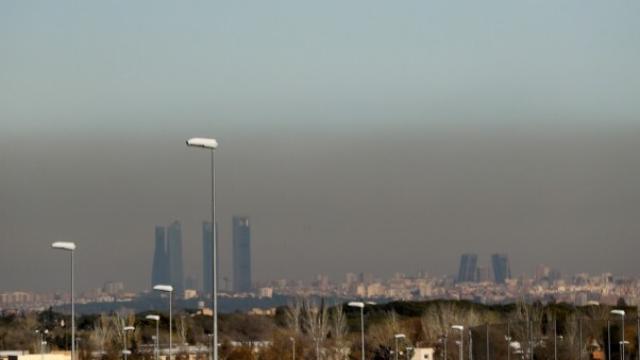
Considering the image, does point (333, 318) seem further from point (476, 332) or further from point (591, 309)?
point (476, 332)

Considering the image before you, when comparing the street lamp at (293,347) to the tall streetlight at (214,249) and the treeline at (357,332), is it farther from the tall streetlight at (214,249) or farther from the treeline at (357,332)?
the tall streetlight at (214,249)

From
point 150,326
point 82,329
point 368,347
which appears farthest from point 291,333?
point 82,329

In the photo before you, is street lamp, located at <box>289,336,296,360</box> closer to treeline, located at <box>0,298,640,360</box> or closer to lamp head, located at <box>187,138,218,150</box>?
treeline, located at <box>0,298,640,360</box>

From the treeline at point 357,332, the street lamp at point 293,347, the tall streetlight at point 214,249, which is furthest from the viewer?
the street lamp at point 293,347

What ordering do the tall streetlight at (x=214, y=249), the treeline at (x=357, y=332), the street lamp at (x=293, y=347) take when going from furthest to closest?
the street lamp at (x=293, y=347) < the treeline at (x=357, y=332) < the tall streetlight at (x=214, y=249)

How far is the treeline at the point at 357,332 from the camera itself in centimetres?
10556

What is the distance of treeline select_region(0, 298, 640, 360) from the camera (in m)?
106

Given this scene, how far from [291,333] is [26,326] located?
901 inches

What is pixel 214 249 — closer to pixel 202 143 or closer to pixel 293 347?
pixel 202 143

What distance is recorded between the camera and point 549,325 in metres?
115

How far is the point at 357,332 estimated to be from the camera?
148000 millimetres

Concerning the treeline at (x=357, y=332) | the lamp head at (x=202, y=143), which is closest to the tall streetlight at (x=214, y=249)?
the lamp head at (x=202, y=143)

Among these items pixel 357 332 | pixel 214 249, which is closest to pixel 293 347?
pixel 357 332

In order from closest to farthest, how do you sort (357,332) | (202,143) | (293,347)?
(202,143)
(293,347)
(357,332)
